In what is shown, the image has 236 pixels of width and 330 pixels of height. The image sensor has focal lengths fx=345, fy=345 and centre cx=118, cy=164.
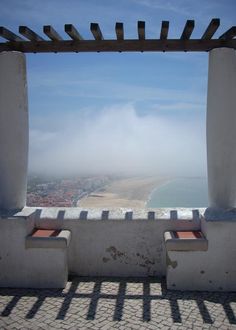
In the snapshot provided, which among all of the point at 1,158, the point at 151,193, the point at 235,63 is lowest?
the point at 151,193

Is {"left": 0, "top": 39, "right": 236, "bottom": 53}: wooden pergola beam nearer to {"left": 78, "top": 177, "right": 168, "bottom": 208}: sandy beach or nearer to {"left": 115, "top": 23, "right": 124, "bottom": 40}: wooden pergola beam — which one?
{"left": 115, "top": 23, "right": 124, "bottom": 40}: wooden pergola beam

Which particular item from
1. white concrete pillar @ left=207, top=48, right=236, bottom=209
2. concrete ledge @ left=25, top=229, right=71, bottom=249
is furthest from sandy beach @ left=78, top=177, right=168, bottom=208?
concrete ledge @ left=25, top=229, right=71, bottom=249

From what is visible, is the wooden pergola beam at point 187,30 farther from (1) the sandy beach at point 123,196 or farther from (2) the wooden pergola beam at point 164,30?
(1) the sandy beach at point 123,196

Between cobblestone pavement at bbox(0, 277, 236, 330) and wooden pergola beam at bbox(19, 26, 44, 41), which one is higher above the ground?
wooden pergola beam at bbox(19, 26, 44, 41)

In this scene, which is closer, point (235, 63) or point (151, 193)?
point (235, 63)

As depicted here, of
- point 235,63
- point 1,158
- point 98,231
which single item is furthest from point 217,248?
point 1,158

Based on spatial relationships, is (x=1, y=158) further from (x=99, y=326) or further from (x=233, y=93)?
(x=233, y=93)
